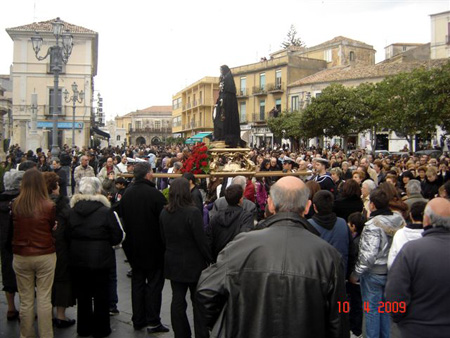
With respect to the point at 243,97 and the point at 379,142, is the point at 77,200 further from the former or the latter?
the point at 243,97

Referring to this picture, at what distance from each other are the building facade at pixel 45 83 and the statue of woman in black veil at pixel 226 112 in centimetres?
3485

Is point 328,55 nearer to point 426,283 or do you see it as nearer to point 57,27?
point 57,27

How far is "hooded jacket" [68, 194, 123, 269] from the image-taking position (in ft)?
14.7

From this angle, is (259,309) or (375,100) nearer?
(259,309)

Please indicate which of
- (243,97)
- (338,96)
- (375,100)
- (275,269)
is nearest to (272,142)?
(243,97)

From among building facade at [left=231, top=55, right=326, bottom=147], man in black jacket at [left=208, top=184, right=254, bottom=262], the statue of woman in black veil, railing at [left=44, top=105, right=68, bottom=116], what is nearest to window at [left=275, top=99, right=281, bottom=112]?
building facade at [left=231, top=55, right=326, bottom=147]

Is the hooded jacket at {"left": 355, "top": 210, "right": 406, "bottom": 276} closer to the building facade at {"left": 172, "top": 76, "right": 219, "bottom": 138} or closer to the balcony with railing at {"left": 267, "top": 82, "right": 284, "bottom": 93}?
the balcony with railing at {"left": 267, "top": 82, "right": 284, "bottom": 93}

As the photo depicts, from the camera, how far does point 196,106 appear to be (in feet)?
190

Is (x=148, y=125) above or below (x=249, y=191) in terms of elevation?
above

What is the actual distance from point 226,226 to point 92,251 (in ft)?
4.54

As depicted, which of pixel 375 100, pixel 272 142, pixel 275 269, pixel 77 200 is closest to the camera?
pixel 275 269

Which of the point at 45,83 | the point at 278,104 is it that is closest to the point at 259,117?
the point at 278,104

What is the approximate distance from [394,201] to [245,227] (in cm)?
155

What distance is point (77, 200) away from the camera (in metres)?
4.57
